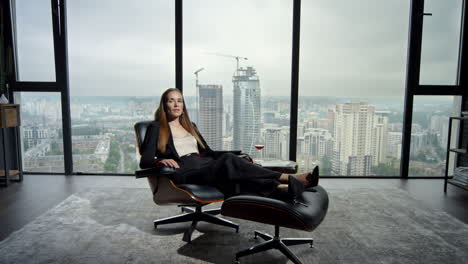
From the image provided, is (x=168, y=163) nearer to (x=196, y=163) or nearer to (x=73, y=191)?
(x=196, y=163)

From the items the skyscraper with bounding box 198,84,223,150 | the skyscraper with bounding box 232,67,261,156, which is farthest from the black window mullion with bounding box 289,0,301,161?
the skyscraper with bounding box 198,84,223,150

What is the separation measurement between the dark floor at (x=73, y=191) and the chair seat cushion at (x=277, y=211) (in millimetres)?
1740

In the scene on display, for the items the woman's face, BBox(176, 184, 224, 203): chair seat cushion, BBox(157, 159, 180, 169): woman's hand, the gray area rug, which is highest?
the woman's face

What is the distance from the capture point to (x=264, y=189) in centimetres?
241

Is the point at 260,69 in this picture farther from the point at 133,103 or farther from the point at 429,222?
the point at 429,222

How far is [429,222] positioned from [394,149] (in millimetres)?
1787

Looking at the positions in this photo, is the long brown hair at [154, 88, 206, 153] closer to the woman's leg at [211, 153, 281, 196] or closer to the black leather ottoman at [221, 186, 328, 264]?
the woman's leg at [211, 153, 281, 196]

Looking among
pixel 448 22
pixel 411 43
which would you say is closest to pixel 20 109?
pixel 411 43

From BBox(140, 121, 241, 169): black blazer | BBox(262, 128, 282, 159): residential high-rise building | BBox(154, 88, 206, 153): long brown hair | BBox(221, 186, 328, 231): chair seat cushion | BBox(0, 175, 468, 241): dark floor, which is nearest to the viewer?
BBox(221, 186, 328, 231): chair seat cushion

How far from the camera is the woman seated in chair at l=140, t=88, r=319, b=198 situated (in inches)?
95.0

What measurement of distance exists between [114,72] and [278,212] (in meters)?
3.25

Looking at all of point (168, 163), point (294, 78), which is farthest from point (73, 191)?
point (294, 78)

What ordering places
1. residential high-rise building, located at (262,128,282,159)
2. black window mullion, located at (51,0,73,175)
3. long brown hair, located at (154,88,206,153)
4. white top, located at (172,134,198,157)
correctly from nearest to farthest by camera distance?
long brown hair, located at (154,88,206,153)
white top, located at (172,134,198,157)
black window mullion, located at (51,0,73,175)
residential high-rise building, located at (262,128,282,159)

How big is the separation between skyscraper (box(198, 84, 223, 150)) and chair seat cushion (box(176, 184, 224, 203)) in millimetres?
2015
